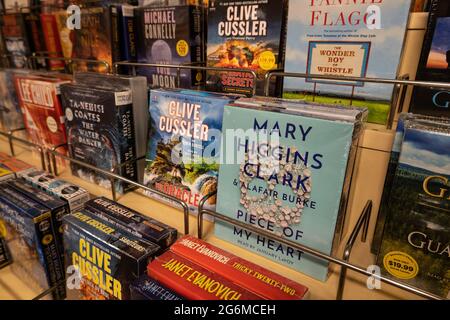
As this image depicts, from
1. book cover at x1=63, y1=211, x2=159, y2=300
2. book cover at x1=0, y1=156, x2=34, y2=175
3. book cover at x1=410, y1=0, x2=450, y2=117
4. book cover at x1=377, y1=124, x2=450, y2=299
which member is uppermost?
book cover at x1=410, y1=0, x2=450, y2=117

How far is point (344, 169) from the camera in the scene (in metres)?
0.53

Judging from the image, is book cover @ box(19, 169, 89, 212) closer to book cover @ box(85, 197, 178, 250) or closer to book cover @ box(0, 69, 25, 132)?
book cover @ box(85, 197, 178, 250)

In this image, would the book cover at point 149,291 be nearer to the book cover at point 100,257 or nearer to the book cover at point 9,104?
the book cover at point 100,257

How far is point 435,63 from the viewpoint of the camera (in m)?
0.63

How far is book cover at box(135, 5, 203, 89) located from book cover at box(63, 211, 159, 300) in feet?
1.60

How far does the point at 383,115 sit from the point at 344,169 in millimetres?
253

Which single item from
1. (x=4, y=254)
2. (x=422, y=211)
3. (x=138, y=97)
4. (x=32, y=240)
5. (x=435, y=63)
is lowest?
(x=4, y=254)

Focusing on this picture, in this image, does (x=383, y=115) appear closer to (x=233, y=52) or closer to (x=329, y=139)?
(x=329, y=139)

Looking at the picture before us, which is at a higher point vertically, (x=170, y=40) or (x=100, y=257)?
(x=170, y=40)

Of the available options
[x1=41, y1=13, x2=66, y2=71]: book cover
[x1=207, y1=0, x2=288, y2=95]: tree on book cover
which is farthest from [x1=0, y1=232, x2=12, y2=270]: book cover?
[x1=41, y1=13, x2=66, y2=71]: book cover

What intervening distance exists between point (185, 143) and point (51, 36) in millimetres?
960

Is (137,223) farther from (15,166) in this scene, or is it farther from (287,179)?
(15,166)

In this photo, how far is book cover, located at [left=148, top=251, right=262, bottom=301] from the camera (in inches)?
19.4

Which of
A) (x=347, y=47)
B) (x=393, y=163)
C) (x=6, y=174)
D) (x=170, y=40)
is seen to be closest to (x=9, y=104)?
(x=6, y=174)
